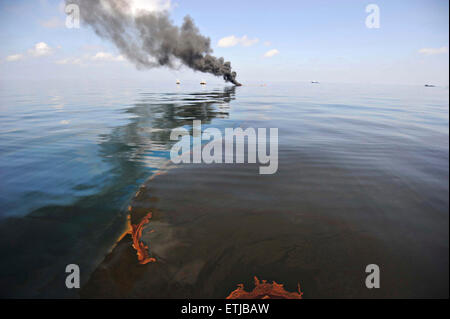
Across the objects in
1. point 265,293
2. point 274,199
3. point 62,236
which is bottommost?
point 265,293

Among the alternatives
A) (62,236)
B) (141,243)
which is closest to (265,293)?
(141,243)

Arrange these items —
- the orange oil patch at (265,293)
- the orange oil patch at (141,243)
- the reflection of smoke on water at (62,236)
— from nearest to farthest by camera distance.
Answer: the orange oil patch at (265,293) → the reflection of smoke on water at (62,236) → the orange oil patch at (141,243)

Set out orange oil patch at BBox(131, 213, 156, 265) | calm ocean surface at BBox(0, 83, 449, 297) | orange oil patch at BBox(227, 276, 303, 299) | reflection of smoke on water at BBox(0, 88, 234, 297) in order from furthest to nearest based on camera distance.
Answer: orange oil patch at BBox(131, 213, 156, 265) < reflection of smoke on water at BBox(0, 88, 234, 297) < calm ocean surface at BBox(0, 83, 449, 297) < orange oil patch at BBox(227, 276, 303, 299)

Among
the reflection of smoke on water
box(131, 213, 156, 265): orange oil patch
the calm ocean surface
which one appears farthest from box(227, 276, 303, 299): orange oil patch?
the reflection of smoke on water

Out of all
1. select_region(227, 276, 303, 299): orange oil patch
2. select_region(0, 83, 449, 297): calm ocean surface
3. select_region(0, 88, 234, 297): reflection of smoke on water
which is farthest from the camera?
select_region(0, 88, 234, 297): reflection of smoke on water

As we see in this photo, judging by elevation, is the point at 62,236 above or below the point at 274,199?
below

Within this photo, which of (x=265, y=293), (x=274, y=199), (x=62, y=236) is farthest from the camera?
(x=274, y=199)

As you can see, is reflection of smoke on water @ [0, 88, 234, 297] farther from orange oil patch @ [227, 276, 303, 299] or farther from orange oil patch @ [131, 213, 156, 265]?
orange oil patch @ [227, 276, 303, 299]

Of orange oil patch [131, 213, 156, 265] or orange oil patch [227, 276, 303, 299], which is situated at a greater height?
orange oil patch [131, 213, 156, 265]

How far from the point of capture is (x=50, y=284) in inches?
119

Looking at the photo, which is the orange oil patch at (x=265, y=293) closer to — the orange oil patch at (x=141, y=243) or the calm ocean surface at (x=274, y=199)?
the calm ocean surface at (x=274, y=199)

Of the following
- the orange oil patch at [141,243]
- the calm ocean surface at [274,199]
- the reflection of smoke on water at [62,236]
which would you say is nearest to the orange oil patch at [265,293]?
the calm ocean surface at [274,199]

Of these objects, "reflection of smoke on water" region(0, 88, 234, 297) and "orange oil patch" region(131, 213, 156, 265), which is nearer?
"reflection of smoke on water" region(0, 88, 234, 297)

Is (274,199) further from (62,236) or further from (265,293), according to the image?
(62,236)
